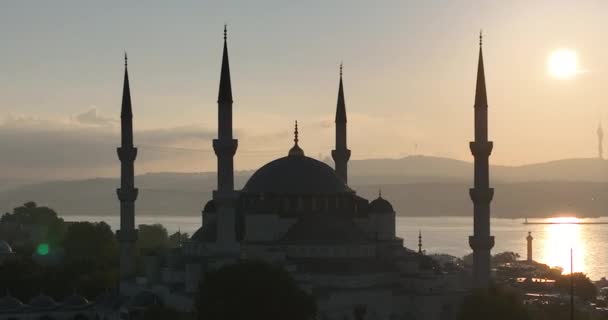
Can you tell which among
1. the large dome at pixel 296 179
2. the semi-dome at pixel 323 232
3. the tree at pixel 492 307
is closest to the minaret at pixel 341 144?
the large dome at pixel 296 179

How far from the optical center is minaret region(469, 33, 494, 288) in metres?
50.1

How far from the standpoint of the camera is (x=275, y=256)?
4944 centimetres

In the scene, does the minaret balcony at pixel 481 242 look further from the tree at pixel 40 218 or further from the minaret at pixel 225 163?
the tree at pixel 40 218

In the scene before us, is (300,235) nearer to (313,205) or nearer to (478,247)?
(313,205)

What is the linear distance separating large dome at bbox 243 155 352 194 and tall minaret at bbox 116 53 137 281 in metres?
6.36

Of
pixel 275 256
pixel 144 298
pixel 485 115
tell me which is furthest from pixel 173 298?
pixel 485 115

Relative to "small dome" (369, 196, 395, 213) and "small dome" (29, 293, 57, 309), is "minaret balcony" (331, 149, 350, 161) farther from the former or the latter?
"small dome" (29, 293, 57, 309)

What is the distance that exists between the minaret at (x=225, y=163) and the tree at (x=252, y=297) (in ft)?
21.2

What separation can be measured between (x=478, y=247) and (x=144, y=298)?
15093 millimetres

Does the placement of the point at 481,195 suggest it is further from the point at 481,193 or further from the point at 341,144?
the point at 341,144

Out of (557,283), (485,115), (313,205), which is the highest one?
(485,115)

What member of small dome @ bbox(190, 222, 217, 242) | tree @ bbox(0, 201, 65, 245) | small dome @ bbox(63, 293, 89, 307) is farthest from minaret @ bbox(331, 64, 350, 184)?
tree @ bbox(0, 201, 65, 245)

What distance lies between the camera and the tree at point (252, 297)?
42188mm

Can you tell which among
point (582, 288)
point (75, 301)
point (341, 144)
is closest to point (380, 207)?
point (341, 144)
